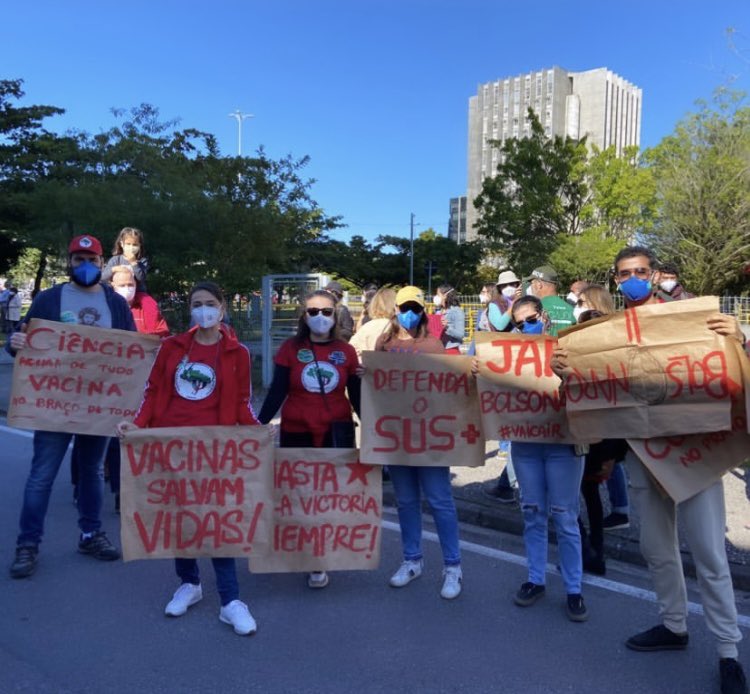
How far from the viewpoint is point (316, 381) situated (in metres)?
4.17

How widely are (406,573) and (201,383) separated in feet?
5.81

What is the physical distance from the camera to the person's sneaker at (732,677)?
9.95 feet

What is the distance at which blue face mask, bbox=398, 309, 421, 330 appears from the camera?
14.0ft

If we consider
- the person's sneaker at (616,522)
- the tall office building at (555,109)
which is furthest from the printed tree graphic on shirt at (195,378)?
the tall office building at (555,109)

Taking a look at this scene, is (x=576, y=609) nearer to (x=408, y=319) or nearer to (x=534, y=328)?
(x=534, y=328)

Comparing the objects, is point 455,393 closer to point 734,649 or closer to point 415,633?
point 415,633

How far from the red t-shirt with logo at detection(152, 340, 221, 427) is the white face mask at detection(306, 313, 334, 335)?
598 millimetres

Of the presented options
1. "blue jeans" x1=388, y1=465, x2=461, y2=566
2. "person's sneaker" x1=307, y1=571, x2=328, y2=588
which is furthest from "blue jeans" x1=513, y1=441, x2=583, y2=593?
"person's sneaker" x1=307, y1=571, x2=328, y2=588

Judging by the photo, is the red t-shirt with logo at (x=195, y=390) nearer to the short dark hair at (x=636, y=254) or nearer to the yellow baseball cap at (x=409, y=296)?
the yellow baseball cap at (x=409, y=296)

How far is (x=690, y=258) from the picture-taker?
34281mm

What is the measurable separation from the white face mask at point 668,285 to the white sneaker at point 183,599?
14.0 feet

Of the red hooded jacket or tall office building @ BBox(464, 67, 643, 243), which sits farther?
tall office building @ BBox(464, 67, 643, 243)

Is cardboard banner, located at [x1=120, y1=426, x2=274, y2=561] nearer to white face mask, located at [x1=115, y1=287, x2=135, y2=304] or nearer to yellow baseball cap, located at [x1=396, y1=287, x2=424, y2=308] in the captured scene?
yellow baseball cap, located at [x1=396, y1=287, x2=424, y2=308]

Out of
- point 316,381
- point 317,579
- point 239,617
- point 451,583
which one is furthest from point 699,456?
point 239,617
